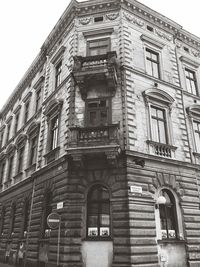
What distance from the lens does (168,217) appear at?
12.7 meters

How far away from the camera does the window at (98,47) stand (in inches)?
617

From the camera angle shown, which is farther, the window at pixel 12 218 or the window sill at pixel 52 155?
the window at pixel 12 218

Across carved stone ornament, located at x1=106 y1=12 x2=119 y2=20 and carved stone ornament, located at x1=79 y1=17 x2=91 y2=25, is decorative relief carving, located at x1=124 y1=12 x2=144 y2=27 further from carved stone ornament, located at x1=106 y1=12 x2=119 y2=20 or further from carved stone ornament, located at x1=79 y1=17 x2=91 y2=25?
carved stone ornament, located at x1=79 y1=17 x2=91 y2=25

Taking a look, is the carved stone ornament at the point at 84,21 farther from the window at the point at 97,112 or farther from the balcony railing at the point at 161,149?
the balcony railing at the point at 161,149

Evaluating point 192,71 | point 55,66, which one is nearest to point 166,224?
point 192,71

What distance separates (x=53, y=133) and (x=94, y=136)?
476 centimetres

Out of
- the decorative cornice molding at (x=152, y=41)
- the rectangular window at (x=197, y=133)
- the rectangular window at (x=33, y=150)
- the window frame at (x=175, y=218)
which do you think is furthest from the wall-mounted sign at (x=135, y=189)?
the decorative cornice molding at (x=152, y=41)

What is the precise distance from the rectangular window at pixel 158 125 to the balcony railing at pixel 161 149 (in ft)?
1.51

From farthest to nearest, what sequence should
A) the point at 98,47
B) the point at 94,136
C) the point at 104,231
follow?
the point at 98,47
the point at 94,136
the point at 104,231

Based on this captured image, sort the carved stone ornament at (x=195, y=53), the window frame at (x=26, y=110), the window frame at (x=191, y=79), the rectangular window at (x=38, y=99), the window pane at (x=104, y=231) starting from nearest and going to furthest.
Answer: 1. the window pane at (x=104, y=231)
2. the window frame at (x=191, y=79)
3. the carved stone ornament at (x=195, y=53)
4. the rectangular window at (x=38, y=99)
5. the window frame at (x=26, y=110)

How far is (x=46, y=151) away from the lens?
15.8 metres

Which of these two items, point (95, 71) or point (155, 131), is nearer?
point (95, 71)

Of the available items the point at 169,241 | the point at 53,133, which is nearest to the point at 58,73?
the point at 53,133

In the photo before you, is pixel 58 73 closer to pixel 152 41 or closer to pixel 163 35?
pixel 152 41
